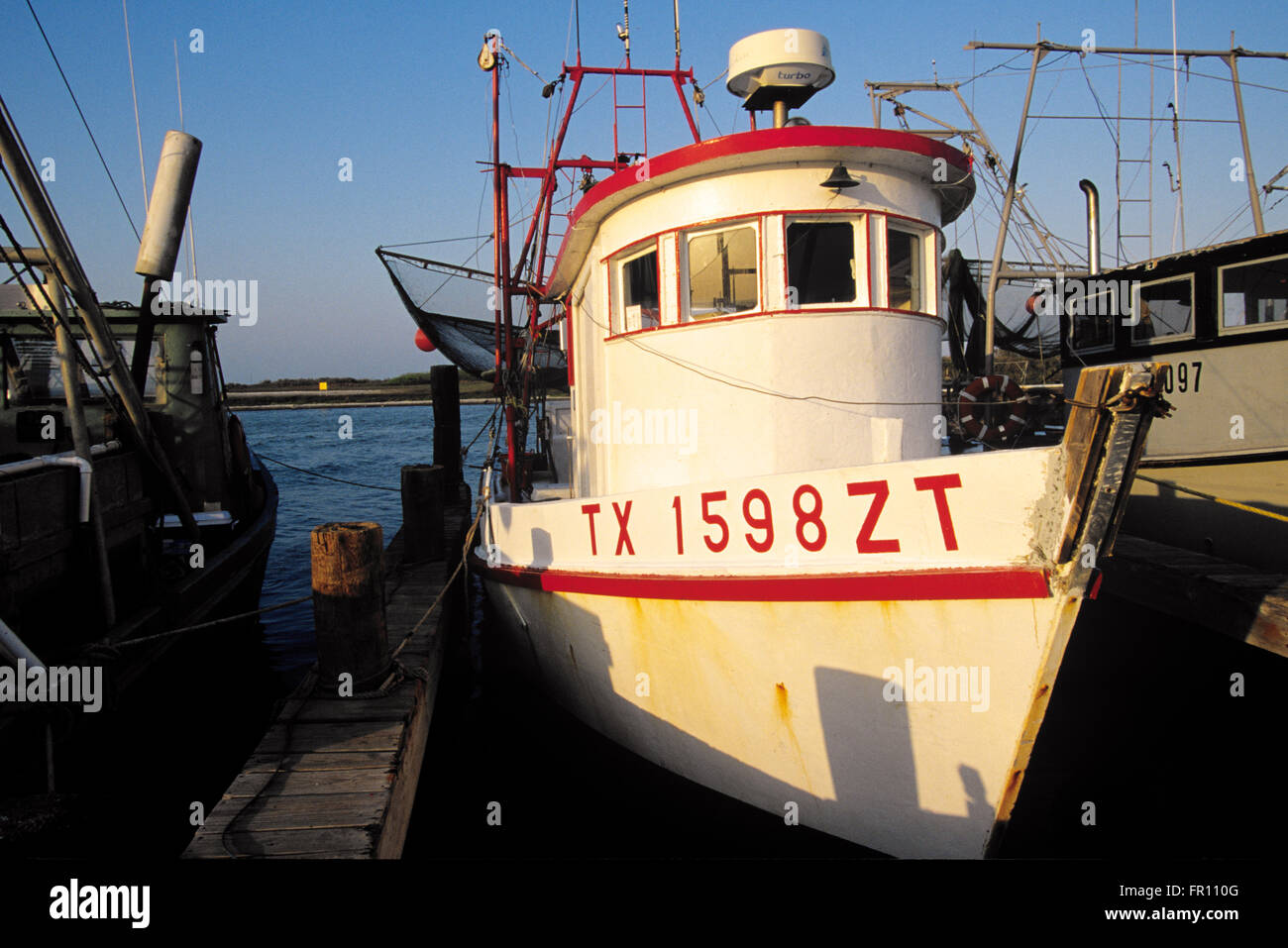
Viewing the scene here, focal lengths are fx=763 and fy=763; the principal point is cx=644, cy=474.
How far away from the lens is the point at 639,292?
587 cm

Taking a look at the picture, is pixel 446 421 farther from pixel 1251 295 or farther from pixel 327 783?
pixel 1251 295

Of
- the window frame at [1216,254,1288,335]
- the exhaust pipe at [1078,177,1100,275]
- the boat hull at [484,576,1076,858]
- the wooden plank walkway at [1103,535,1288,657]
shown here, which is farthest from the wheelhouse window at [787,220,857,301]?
the exhaust pipe at [1078,177,1100,275]

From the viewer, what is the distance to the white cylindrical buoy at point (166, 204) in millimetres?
7363

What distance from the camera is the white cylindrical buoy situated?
24.2 feet

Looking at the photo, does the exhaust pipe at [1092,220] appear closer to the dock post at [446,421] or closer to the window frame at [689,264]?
the window frame at [689,264]

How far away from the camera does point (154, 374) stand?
364 inches

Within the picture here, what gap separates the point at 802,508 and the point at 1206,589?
4.44 m

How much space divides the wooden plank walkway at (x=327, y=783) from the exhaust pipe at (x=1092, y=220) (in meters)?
11.1

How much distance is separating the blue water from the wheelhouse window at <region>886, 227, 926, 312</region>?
298 inches

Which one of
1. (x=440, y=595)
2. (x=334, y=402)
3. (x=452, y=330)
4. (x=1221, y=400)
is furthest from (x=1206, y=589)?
(x=334, y=402)
